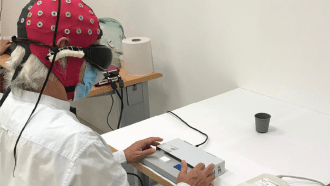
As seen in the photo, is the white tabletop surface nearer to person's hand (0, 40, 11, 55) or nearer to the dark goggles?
the dark goggles

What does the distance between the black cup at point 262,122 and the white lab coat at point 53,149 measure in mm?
694

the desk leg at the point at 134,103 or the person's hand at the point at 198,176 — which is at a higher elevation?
the person's hand at the point at 198,176

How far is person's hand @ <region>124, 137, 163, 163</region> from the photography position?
127 centimetres

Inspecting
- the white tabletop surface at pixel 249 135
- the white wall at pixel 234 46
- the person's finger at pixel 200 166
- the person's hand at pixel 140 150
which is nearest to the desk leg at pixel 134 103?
the white wall at pixel 234 46

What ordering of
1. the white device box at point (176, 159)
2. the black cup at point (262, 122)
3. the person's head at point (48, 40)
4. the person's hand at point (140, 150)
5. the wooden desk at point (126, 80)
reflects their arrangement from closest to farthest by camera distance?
the person's head at point (48, 40) → the white device box at point (176, 159) → the person's hand at point (140, 150) → the black cup at point (262, 122) → the wooden desk at point (126, 80)

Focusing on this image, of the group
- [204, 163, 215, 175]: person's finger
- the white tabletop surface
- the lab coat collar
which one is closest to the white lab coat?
the lab coat collar

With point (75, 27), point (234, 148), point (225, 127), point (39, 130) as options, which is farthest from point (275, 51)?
point (39, 130)

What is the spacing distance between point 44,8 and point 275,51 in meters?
1.19

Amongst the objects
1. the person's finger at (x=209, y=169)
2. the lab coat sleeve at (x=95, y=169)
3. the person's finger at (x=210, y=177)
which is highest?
the lab coat sleeve at (x=95, y=169)

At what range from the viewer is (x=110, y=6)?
110 inches

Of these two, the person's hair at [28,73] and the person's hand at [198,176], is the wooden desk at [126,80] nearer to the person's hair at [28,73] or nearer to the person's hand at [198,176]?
the person's hair at [28,73]

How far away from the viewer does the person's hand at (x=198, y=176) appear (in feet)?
3.58

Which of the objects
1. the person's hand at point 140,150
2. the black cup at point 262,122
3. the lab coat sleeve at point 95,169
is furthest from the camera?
the black cup at point 262,122

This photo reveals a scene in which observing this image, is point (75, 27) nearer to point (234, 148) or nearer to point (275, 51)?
point (234, 148)
